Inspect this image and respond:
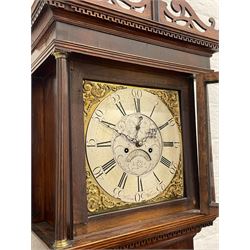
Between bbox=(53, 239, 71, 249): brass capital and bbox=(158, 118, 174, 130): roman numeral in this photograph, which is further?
bbox=(158, 118, 174, 130): roman numeral

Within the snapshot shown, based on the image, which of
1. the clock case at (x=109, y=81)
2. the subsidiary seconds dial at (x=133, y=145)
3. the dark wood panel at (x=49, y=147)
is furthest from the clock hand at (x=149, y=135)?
the dark wood panel at (x=49, y=147)

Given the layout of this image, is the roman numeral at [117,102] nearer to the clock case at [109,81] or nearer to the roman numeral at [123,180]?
the clock case at [109,81]

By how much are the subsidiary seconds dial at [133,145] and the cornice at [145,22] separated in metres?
0.17

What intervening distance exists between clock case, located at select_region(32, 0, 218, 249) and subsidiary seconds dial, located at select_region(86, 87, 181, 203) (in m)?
0.04

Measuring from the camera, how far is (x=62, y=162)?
573 mm

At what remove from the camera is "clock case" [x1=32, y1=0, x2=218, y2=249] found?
590 millimetres

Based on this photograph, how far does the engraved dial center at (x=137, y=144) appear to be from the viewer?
69 centimetres

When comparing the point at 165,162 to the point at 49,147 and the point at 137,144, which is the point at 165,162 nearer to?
the point at 137,144

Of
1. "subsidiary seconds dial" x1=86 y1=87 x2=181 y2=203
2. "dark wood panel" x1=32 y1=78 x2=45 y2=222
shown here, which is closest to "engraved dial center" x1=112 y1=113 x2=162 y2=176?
"subsidiary seconds dial" x1=86 y1=87 x2=181 y2=203

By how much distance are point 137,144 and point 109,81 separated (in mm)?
182

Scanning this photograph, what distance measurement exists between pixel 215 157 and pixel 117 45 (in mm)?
694

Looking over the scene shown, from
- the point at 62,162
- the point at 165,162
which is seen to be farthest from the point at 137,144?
the point at 62,162

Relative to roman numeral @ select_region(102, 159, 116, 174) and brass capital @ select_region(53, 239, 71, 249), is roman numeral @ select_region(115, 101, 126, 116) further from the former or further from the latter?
brass capital @ select_region(53, 239, 71, 249)
